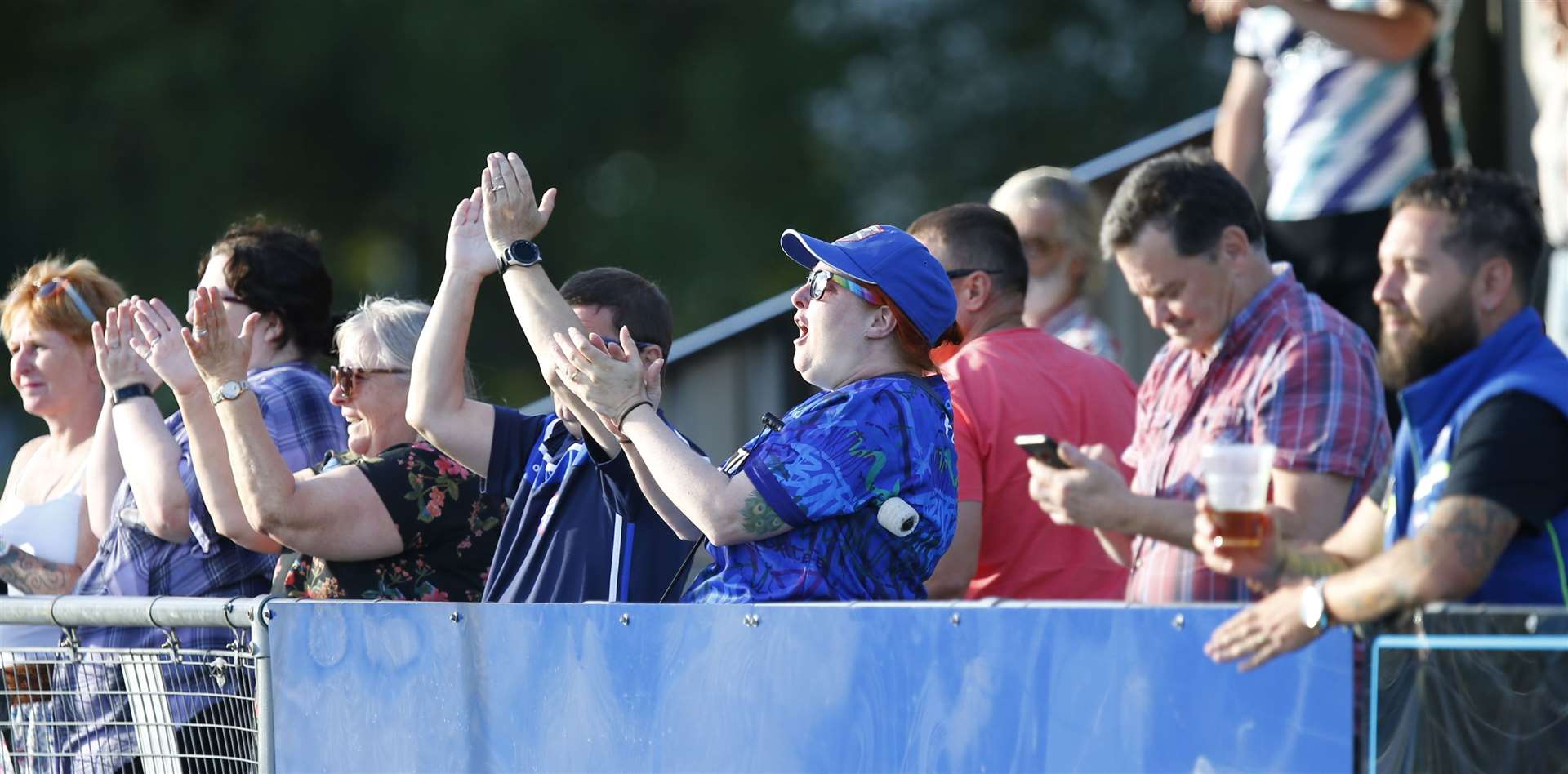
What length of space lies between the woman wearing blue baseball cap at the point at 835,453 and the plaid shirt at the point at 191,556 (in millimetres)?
1325

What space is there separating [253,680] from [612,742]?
3.05 feet

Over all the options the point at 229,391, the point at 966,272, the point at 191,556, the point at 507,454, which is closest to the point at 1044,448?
the point at 507,454

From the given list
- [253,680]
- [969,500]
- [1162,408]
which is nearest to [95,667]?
[253,680]

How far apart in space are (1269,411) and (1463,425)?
905 mm

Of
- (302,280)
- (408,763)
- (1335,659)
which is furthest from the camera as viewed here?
(302,280)

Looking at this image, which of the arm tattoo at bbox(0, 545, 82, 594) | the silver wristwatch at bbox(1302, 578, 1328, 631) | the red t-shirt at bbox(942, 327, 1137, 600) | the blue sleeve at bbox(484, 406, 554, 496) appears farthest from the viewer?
the arm tattoo at bbox(0, 545, 82, 594)

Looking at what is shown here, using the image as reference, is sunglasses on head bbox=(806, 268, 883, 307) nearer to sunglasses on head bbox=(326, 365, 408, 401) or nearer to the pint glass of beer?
the pint glass of beer

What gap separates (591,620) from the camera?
3379 mm

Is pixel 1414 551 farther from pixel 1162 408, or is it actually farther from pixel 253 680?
pixel 253 680

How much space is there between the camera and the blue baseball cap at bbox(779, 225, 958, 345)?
11.7ft

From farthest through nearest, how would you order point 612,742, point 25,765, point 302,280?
1. point 302,280
2. point 25,765
3. point 612,742

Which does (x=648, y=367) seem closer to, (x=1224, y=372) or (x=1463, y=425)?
(x=1224, y=372)

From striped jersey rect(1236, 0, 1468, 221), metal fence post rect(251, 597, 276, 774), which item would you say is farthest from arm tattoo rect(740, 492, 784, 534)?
striped jersey rect(1236, 0, 1468, 221)

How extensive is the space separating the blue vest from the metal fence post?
2.03 m
